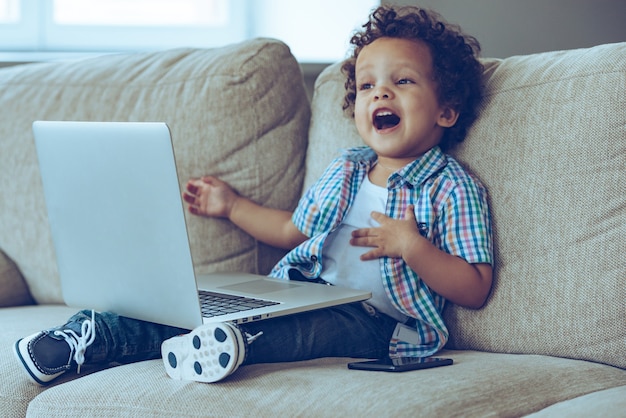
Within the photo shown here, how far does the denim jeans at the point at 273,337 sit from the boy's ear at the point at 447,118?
1.30 ft

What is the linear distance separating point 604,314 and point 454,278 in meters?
0.24

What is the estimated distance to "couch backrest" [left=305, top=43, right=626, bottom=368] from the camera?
1382 millimetres

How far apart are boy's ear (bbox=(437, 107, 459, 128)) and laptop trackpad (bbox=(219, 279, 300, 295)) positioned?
402 mm

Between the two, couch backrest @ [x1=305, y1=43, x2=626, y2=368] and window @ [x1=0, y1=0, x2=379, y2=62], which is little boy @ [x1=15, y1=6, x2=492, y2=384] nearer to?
couch backrest @ [x1=305, y1=43, x2=626, y2=368]

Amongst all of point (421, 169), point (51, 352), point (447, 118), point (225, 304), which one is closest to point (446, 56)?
point (447, 118)

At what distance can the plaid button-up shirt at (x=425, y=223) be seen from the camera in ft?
4.90

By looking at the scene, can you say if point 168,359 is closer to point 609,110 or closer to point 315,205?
point 315,205

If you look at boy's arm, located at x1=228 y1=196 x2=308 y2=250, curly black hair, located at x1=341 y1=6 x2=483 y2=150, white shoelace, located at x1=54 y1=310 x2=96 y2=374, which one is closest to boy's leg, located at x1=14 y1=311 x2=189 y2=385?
white shoelace, located at x1=54 y1=310 x2=96 y2=374

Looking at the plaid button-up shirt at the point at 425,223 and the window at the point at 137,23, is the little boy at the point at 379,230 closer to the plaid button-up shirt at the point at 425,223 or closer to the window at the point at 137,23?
the plaid button-up shirt at the point at 425,223

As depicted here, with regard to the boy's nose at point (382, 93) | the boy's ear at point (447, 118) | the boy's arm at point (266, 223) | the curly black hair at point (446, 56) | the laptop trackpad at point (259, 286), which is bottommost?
the laptop trackpad at point (259, 286)

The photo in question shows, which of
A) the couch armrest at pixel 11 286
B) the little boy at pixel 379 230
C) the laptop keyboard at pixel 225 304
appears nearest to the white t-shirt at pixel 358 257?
the little boy at pixel 379 230

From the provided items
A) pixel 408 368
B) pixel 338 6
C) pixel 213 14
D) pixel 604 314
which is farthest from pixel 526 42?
pixel 408 368

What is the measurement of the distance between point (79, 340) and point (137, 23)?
1754 millimetres

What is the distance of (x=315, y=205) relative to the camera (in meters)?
1.73
